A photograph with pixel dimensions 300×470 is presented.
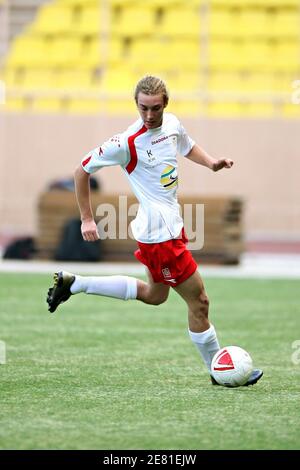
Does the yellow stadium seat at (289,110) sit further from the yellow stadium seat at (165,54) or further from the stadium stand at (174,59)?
the yellow stadium seat at (165,54)

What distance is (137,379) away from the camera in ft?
23.7

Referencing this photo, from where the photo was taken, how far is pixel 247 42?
67.9 ft

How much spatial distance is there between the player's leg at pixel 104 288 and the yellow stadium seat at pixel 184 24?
46.0 feet

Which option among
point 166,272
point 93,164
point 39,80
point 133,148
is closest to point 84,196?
point 93,164

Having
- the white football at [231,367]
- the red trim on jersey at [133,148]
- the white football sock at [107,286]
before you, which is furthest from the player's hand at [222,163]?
the white football at [231,367]

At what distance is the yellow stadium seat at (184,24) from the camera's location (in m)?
20.5

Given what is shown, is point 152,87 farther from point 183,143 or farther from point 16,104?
point 16,104

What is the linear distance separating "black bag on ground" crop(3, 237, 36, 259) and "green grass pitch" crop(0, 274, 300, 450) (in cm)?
428

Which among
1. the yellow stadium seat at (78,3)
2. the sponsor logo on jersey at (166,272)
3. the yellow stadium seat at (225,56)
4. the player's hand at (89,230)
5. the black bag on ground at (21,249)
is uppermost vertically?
the player's hand at (89,230)

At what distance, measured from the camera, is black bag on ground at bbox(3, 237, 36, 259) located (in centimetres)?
1683

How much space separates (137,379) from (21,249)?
9.93m

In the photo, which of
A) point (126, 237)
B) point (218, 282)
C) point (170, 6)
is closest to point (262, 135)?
point (170, 6)
